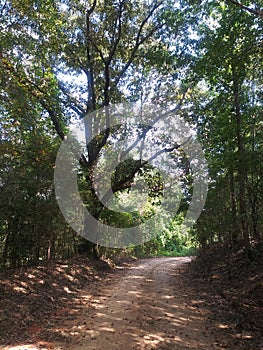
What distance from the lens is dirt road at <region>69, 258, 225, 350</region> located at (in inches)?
201

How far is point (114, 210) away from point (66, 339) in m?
13.2

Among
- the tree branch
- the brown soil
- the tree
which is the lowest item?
the brown soil

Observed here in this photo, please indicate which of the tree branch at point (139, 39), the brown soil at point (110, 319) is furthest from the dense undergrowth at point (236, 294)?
the tree branch at point (139, 39)

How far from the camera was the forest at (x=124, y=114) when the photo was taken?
8.58 meters

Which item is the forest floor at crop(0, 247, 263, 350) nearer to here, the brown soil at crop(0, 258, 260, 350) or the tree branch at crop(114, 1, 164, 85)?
the brown soil at crop(0, 258, 260, 350)

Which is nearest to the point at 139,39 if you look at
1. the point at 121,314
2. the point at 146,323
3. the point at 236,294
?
the point at 236,294

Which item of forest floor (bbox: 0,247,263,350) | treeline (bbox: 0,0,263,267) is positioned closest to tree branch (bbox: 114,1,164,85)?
treeline (bbox: 0,0,263,267)

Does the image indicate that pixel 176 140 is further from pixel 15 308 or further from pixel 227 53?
pixel 15 308

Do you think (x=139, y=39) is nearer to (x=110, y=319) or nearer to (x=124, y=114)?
(x=124, y=114)

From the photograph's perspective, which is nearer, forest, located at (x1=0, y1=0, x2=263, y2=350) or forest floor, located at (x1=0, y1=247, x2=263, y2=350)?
forest floor, located at (x1=0, y1=247, x2=263, y2=350)

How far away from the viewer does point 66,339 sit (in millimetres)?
5367

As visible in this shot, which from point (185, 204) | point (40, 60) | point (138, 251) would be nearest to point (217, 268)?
point (185, 204)

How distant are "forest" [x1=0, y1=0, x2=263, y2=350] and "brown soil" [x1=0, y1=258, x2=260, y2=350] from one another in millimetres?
1979

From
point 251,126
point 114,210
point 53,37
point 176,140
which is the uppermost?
point 53,37
